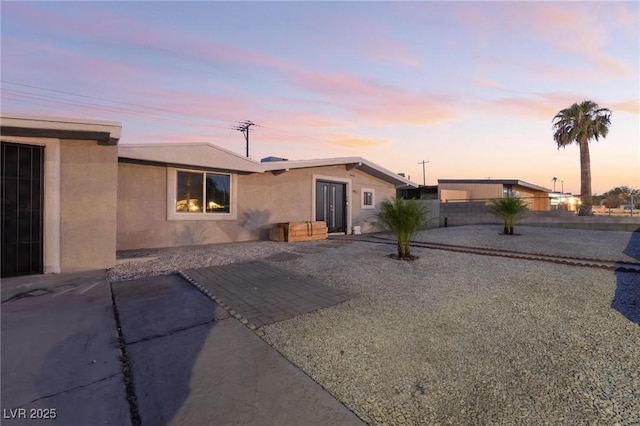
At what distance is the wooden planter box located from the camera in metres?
9.68

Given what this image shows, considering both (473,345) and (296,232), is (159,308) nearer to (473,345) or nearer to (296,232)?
(473,345)

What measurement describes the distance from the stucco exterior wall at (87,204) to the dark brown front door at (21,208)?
0.33m

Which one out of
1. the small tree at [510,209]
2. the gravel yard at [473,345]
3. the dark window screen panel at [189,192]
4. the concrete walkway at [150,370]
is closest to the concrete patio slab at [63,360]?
the concrete walkway at [150,370]

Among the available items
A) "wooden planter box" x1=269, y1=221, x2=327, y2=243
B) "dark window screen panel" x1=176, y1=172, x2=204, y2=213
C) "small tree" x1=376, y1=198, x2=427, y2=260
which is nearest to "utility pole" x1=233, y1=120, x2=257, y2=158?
"wooden planter box" x1=269, y1=221, x2=327, y2=243

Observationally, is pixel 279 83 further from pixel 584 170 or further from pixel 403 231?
pixel 584 170

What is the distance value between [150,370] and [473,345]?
9.24 feet

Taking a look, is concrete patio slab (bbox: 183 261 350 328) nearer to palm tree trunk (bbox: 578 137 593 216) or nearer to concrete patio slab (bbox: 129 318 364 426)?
concrete patio slab (bbox: 129 318 364 426)

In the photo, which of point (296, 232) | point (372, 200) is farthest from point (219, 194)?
point (372, 200)

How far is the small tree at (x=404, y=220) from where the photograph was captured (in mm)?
6484

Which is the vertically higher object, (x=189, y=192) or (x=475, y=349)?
(x=189, y=192)

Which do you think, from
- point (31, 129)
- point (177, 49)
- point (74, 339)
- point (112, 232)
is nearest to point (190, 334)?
point (74, 339)

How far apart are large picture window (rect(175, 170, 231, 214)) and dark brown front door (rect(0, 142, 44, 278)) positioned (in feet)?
11.1

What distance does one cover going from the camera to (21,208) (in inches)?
197

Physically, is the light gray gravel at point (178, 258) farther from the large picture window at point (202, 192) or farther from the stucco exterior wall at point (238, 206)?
the large picture window at point (202, 192)
